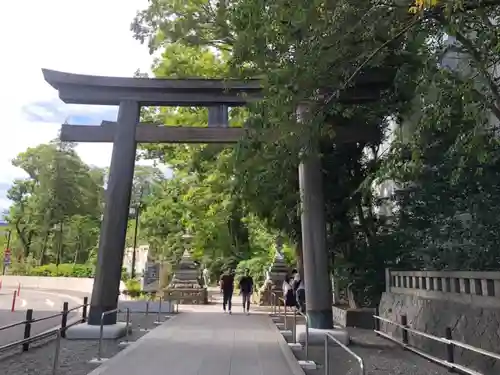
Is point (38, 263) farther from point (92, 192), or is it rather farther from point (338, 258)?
point (338, 258)

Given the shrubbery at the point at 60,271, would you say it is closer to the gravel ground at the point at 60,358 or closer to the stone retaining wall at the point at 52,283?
the stone retaining wall at the point at 52,283

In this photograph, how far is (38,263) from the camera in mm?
49375

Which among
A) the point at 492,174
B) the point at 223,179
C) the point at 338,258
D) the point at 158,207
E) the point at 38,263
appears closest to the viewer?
the point at 492,174

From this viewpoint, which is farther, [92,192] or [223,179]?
[92,192]

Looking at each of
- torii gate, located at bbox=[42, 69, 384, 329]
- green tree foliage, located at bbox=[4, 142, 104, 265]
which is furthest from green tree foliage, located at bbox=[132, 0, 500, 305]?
green tree foliage, located at bbox=[4, 142, 104, 265]

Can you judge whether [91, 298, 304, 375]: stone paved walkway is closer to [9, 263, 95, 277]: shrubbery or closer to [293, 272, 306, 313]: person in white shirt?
[293, 272, 306, 313]: person in white shirt

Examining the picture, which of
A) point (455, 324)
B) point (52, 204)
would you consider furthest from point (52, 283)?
point (455, 324)

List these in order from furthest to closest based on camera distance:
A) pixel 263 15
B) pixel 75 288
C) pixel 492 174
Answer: pixel 75 288 < pixel 492 174 < pixel 263 15

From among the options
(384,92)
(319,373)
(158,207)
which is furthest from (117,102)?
(158,207)

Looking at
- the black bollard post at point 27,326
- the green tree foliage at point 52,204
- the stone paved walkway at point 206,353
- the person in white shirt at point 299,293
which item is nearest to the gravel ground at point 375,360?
the stone paved walkway at point 206,353

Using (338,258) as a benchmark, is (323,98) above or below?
above

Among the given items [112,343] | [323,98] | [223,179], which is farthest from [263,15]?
[223,179]

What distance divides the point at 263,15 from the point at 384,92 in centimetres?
587

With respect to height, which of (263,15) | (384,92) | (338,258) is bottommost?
(338,258)
